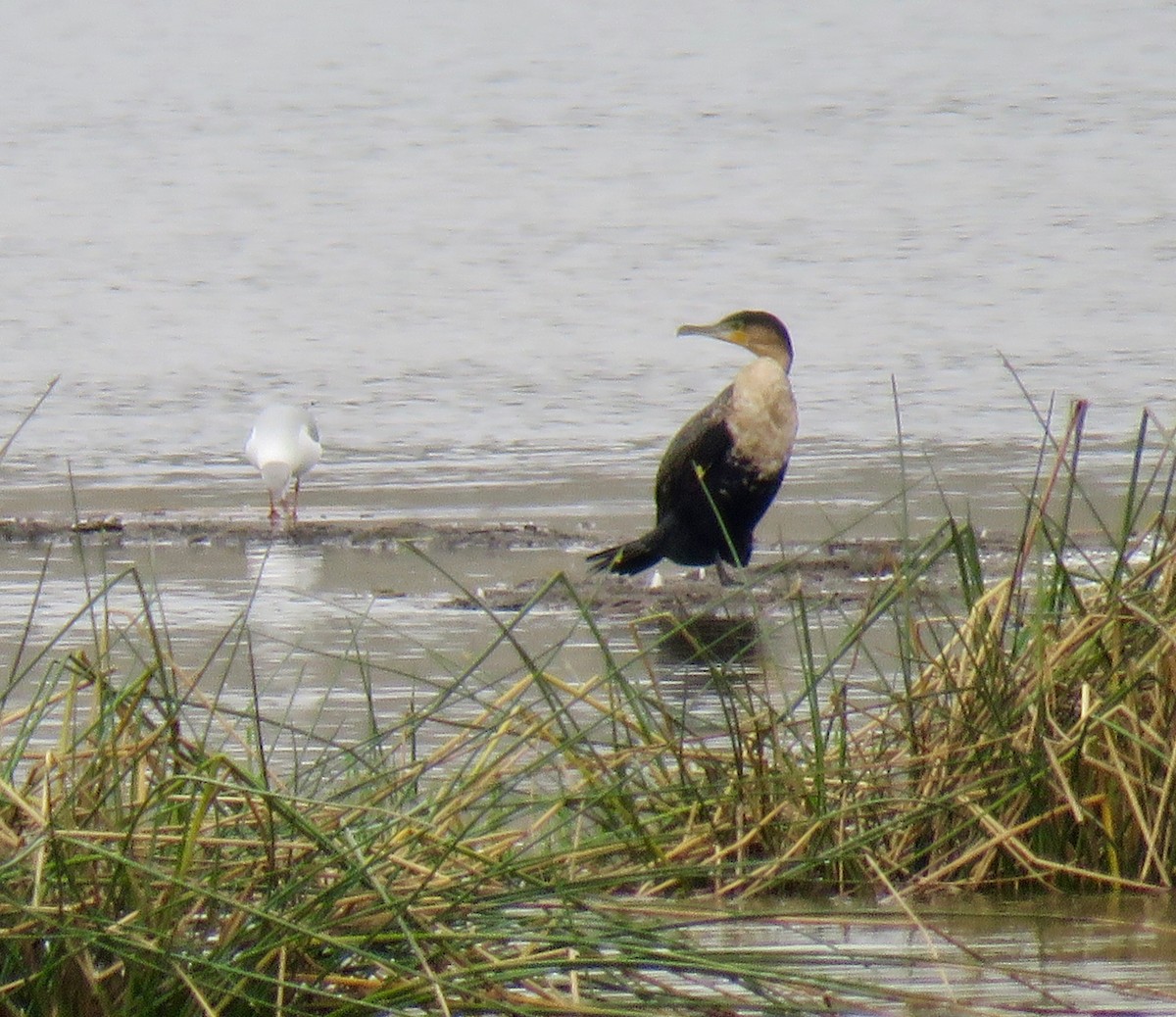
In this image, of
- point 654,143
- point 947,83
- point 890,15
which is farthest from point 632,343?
point 890,15

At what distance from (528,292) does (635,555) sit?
917 centimetres

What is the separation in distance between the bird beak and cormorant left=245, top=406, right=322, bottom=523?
189 centimetres

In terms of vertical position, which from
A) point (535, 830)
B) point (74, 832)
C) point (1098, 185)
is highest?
point (74, 832)

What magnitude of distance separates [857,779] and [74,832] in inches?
48.3

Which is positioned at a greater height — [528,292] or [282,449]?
[282,449]

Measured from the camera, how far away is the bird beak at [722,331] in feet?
30.3

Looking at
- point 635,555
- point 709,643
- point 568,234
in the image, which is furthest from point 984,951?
point 568,234

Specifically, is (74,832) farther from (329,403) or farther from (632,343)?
(632,343)

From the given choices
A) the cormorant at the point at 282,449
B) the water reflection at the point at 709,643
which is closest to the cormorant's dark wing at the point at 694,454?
the water reflection at the point at 709,643

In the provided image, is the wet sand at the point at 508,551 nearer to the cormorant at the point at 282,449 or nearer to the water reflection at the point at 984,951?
the cormorant at the point at 282,449

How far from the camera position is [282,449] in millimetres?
10609

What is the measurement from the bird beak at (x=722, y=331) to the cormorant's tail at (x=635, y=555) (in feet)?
2.99

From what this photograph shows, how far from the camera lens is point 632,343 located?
15.4m

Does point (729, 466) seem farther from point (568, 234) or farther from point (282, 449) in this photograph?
point (568, 234)
